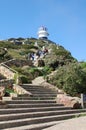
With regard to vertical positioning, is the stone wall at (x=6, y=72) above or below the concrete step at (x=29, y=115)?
above

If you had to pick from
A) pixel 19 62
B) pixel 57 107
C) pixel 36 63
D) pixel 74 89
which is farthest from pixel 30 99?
pixel 36 63

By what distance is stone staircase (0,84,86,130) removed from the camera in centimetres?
1465

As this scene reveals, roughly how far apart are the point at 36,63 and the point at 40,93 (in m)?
14.7

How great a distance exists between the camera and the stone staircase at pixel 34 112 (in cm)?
Answer: 1465

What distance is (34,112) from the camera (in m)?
17.6

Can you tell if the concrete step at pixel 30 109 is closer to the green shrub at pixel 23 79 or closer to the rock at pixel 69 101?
the rock at pixel 69 101

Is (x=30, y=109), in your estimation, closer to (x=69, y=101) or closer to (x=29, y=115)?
(x=29, y=115)

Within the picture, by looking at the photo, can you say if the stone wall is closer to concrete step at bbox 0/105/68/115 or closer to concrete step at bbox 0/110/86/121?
concrete step at bbox 0/105/68/115

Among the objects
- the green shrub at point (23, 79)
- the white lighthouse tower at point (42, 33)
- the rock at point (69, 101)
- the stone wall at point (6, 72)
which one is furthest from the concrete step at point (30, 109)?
the white lighthouse tower at point (42, 33)

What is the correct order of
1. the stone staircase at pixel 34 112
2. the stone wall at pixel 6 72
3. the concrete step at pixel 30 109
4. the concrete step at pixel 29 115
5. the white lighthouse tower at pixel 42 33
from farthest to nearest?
the white lighthouse tower at pixel 42 33, the stone wall at pixel 6 72, the concrete step at pixel 30 109, the concrete step at pixel 29 115, the stone staircase at pixel 34 112

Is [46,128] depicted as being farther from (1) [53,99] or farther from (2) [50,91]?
(2) [50,91]

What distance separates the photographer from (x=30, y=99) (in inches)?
828

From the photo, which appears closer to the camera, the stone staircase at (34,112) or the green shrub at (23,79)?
the stone staircase at (34,112)

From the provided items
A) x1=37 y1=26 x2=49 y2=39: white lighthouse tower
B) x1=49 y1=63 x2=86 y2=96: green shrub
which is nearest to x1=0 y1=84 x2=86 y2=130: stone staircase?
x1=49 y1=63 x2=86 y2=96: green shrub
